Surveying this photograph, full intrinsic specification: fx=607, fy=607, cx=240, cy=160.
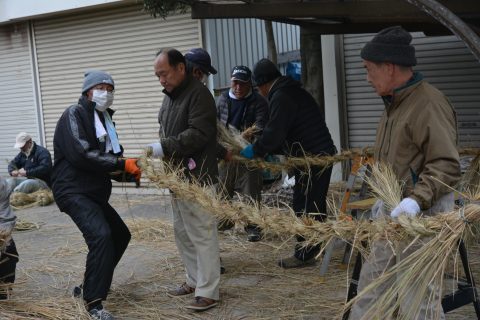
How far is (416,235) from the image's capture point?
2.63 metres

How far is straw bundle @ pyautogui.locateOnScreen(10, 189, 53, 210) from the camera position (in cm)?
967

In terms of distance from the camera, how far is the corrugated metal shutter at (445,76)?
7496mm

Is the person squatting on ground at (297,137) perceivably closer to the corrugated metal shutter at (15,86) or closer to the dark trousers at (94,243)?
the dark trousers at (94,243)

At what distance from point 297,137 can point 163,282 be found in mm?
1698

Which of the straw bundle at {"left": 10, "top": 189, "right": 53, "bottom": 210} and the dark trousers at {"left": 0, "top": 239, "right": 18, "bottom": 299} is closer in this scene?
the dark trousers at {"left": 0, "top": 239, "right": 18, "bottom": 299}

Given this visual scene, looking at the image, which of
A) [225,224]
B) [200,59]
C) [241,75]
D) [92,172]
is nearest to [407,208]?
[92,172]

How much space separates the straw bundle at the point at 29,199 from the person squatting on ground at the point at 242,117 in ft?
14.8

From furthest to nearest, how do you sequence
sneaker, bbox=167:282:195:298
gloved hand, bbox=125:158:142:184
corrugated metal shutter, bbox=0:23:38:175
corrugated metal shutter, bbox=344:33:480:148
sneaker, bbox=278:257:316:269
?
1. corrugated metal shutter, bbox=0:23:38:175
2. corrugated metal shutter, bbox=344:33:480:148
3. sneaker, bbox=278:257:316:269
4. sneaker, bbox=167:282:195:298
5. gloved hand, bbox=125:158:142:184

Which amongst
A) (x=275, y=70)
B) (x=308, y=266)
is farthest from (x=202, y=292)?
(x=275, y=70)

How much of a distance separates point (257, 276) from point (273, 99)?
151cm

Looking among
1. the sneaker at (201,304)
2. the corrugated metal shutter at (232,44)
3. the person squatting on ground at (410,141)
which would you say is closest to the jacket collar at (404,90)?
the person squatting on ground at (410,141)

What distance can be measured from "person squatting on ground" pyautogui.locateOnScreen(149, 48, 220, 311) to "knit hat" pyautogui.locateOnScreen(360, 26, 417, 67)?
5.25 ft

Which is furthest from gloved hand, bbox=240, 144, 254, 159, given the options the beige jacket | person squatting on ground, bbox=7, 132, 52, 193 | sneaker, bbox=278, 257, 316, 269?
person squatting on ground, bbox=7, 132, 52, 193

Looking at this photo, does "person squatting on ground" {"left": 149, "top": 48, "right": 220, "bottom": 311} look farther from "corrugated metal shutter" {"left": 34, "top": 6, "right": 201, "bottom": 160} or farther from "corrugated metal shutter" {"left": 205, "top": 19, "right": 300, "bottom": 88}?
"corrugated metal shutter" {"left": 34, "top": 6, "right": 201, "bottom": 160}
